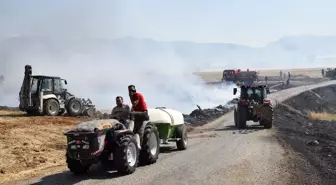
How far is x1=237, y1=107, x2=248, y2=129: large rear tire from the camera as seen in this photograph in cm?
2675

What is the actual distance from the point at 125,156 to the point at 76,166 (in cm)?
144

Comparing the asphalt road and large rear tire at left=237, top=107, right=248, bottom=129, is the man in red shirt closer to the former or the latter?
the asphalt road

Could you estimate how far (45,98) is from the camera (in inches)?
1068

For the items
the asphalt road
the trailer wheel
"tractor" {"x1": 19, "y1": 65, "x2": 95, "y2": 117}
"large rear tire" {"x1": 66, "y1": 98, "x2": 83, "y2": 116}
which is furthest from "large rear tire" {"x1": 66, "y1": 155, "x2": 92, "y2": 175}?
"large rear tire" {"x1": 66, "y1": 98, "x2": 83, "y2": 116}

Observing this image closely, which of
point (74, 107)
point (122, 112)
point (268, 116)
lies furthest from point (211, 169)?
point (74, 107)

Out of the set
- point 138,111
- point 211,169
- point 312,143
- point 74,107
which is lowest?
point 312,143

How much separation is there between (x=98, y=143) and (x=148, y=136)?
2432 mm

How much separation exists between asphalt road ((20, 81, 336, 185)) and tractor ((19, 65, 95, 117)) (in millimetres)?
11032

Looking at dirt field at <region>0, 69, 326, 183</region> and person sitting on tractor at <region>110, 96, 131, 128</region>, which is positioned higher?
person sitting on tractor at <region>110, 96, 131, 128</region>

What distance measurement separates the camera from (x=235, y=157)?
51.3 feet

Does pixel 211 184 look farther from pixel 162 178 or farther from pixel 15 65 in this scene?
pixel 15 65

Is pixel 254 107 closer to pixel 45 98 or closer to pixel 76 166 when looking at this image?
→ pixel 45 98

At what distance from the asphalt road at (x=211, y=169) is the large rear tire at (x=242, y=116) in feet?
22.6

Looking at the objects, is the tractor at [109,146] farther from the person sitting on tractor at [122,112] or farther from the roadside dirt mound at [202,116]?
the roadside dirt mound at [202,116]
